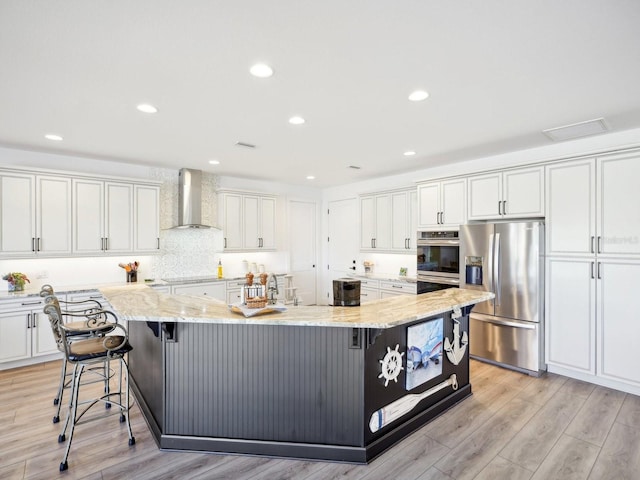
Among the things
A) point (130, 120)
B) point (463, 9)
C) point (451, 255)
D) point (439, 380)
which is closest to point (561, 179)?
point (451, 255)

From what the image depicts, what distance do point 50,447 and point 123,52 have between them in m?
2.78

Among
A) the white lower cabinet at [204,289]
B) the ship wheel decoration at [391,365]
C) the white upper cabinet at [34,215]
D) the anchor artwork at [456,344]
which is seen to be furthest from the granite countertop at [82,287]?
the anchor artwork at [456,344]

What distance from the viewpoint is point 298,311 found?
2387mm

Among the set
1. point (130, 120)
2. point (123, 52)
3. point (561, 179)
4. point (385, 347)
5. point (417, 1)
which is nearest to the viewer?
point (417, 1)

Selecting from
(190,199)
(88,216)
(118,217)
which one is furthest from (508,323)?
(88,216)

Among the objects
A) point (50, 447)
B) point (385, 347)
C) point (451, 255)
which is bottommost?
point (50, 447)

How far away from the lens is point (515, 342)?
12.9ft

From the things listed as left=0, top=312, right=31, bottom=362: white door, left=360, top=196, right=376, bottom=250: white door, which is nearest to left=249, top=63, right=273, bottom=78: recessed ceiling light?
left=360, top=196, right=376, bottom=250: white door

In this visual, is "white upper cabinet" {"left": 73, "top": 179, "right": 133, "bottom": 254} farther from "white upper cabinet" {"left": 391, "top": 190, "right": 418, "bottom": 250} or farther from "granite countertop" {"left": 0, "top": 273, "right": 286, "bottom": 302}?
"white upper cabinet" {"left": 391, "top": 190, "right": 418, "bottom": 250}

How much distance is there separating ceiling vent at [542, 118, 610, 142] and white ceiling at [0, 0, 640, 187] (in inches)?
3.8

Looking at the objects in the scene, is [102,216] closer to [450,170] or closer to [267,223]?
[267,223]

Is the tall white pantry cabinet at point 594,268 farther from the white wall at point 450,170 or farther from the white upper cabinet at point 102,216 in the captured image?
the white upper cabinet at point 102,216

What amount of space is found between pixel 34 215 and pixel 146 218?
124 centimetres

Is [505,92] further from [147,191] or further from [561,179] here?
[147,191]
